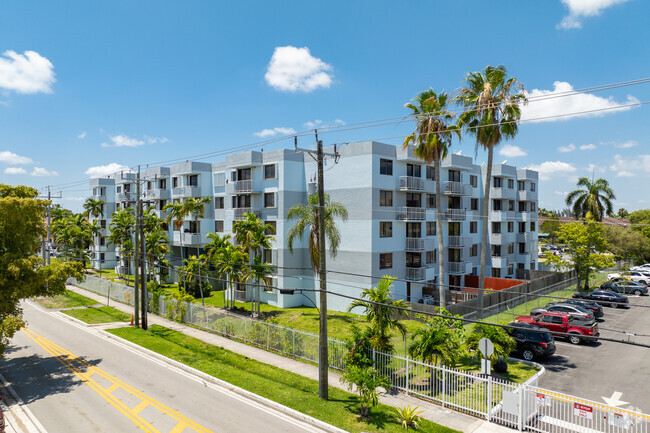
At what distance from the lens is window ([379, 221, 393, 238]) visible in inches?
1362

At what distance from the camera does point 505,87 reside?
87.1 ft

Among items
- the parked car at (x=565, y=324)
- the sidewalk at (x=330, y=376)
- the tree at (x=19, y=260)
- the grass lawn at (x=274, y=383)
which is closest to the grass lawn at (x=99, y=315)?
the sidewalk at (x=330, y=376)

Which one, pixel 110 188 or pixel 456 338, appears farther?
pixel 110 188

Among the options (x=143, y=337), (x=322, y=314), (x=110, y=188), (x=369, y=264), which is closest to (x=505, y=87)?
(x=369, y=264)

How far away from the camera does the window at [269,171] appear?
1521 inches

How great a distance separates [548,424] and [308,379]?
9875 millimetres

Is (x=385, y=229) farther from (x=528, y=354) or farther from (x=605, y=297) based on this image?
(x=605, y=297)

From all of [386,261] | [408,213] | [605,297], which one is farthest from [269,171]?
[605,297]

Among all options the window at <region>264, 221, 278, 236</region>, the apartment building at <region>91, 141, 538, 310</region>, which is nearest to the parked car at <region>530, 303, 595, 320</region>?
the apartment building at <region>91, 141, 538, 310</region>

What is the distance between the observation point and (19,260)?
18266mm

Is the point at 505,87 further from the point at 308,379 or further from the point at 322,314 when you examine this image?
the point at 308,379

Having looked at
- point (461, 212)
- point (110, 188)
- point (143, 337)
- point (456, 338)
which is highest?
point (110, 188)

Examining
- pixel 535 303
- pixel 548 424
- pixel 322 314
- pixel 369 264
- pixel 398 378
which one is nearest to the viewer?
pixel 548 424

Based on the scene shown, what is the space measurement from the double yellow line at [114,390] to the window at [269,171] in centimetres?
2123
